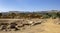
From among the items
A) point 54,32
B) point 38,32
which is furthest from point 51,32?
point 38,32

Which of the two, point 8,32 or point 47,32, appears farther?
point 8,32

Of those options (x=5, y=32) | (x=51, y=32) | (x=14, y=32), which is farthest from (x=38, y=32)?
(x=5, y=32)

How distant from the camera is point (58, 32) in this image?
42.1 feet

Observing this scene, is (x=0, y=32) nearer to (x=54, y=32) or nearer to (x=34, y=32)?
(x=34, y=32)

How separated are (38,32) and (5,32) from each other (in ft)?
11.5

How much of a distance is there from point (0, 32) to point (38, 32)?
4104mm

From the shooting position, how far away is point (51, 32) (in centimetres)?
1279

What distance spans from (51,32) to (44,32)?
67 cm

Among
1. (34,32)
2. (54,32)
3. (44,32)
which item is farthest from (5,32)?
(54,32)

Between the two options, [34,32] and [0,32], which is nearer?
[34,32]

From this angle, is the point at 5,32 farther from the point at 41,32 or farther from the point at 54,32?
the point at 54,32

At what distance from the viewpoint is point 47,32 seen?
12.9m

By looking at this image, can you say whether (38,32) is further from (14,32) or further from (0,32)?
(0,32)

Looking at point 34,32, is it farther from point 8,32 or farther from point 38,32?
point 8,32
